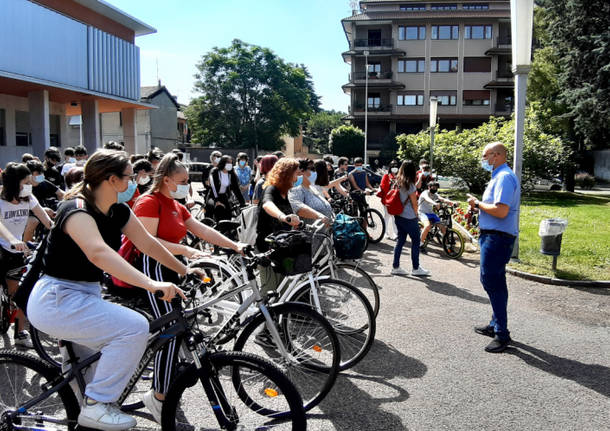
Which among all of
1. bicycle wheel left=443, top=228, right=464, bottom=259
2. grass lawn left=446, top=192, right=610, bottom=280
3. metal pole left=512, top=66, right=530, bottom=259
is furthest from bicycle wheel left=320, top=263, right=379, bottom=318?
bicycle wheel left=443, top=228, right=464, bottom=259

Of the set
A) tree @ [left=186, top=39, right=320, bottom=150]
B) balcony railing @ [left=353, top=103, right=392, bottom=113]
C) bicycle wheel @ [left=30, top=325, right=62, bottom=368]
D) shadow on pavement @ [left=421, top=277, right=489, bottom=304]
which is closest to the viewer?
bicycle wheel @ [left=30, top=325, right=62, bottom=368]

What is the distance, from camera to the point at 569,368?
4934 millimetres

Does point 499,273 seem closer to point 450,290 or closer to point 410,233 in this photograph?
point 450,290

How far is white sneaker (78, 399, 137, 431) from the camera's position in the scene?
2.85 meters

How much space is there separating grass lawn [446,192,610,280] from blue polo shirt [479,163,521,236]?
12.4ft

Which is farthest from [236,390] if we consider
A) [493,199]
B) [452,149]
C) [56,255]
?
[452,149]

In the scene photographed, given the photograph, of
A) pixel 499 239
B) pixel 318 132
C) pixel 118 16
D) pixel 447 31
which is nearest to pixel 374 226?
pixel 499 239

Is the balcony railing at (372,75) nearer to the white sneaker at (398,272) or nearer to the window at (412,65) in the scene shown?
the window at (412,65)

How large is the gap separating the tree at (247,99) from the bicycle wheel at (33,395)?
2151 inches

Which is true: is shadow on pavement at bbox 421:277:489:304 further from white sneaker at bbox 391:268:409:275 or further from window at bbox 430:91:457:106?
window at bbox 430:91:457:106

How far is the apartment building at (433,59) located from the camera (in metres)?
57.2

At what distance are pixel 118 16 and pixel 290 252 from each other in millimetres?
23797

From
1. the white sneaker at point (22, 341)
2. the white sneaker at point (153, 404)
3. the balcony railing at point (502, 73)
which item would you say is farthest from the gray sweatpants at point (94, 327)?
the balcony railing at point (502, 73)

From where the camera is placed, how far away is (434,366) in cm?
491
